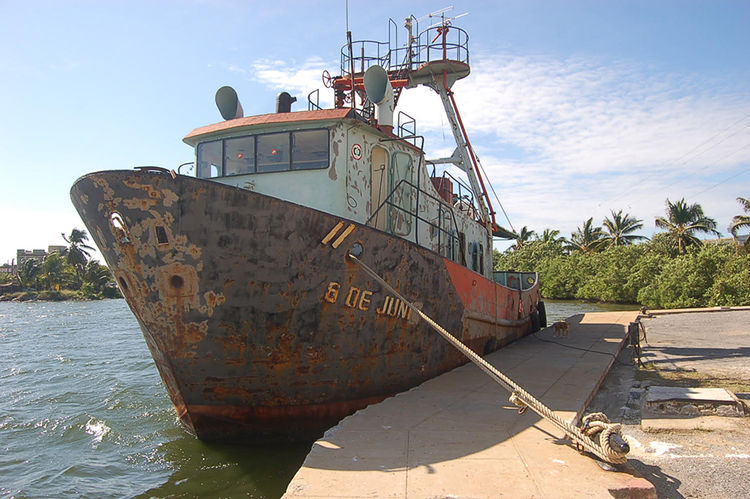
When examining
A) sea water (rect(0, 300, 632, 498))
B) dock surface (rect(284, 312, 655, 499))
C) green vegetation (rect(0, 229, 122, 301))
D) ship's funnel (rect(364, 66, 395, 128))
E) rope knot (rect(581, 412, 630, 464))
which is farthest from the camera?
green vegetation (rect(0, 229, 122, 301))

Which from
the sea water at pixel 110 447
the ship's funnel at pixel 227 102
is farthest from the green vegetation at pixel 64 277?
the ship's funnel at pixel 227 102

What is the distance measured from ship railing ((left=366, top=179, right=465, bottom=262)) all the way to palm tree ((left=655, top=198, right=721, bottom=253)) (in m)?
28.3

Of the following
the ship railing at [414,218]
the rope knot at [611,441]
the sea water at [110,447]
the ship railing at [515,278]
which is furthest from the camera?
the ship railing at [515,278]

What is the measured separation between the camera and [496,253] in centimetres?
5288

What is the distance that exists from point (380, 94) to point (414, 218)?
A: 74.9 inches

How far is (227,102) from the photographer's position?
27.1ft

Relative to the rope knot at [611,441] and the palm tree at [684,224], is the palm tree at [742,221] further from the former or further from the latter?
the rope knot at [611,441]

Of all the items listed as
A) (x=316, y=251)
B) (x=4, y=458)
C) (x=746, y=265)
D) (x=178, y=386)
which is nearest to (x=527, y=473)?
(x=316, y=251)

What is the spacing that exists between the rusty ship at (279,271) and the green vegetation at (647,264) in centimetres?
2200

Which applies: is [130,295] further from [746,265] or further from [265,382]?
[746,265]

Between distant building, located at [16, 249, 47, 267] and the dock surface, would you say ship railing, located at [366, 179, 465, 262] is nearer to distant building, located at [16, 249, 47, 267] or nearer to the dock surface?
the dock surface

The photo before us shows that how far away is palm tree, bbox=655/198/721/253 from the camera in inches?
1248

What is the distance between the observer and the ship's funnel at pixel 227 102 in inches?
324

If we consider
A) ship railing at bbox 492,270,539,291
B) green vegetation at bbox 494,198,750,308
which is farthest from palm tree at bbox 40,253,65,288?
ship railing at bbox 492,270,539,291
